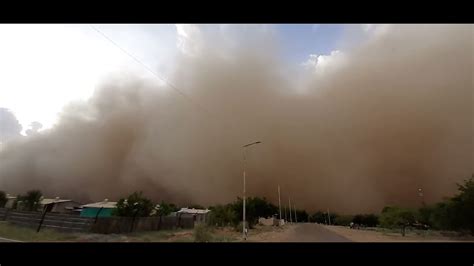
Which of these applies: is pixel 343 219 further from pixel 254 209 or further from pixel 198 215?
pixel 198 215

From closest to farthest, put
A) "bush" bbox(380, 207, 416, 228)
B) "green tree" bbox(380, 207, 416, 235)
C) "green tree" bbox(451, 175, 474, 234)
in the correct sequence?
"green tree" bbox(451, 175, 474, 234) < "green tree" bbox(380, 207, 416, 235) < "bush" bbox(380, 207, 416, 228)

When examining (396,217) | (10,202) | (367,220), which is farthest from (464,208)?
(367,220)

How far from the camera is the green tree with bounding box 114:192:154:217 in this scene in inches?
993

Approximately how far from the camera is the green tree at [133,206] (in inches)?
993

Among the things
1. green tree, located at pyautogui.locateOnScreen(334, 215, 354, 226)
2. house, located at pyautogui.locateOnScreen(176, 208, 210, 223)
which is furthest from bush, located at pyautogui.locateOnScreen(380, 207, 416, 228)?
green tree, located at pyautogui.locateOnScreen(334, 215, 354, 226)

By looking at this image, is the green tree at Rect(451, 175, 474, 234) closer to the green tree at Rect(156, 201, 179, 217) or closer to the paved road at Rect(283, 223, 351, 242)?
the paved road at Rect(283, 223, 351, 242)

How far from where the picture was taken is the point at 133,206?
25.6m

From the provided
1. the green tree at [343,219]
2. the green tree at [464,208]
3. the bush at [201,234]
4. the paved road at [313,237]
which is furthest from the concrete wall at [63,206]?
the green tree at [343,219]

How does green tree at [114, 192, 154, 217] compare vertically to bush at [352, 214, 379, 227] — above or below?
below

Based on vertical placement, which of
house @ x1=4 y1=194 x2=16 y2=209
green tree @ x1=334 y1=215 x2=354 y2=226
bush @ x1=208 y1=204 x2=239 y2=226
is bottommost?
bush @ x1=208 y1=204 x2=239 y2=226

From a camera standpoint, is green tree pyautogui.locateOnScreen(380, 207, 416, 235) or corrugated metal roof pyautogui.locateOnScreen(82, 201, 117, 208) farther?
green tree pyautogui.locateOnScreen(380, 207, 416, 235)

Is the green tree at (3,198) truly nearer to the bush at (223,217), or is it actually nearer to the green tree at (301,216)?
the bush at (223,217)
